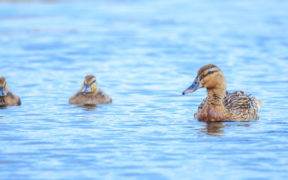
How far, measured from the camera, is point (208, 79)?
11.2m

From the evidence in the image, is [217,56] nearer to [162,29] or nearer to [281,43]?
[281,43]

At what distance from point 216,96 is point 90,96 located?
2900mm

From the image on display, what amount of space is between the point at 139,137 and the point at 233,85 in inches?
214

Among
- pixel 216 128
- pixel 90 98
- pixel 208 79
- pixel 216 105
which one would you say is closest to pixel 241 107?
pixel 216 105

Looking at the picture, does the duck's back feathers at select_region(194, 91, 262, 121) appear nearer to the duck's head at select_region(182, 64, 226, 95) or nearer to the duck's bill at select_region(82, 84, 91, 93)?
the duck's head at select_region(182, 64, 226, 95)

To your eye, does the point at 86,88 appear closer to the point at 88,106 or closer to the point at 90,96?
the point at 90,96

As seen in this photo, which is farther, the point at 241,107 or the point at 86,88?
the point at 86,88

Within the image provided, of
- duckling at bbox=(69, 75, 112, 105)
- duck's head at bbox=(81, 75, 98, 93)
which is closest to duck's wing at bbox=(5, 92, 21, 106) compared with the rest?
duckling at bbox=(69, 75, 112, 105)

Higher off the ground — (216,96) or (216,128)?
(216,96)

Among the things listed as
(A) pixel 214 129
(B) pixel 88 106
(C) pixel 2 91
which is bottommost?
(A) pixel 214 129

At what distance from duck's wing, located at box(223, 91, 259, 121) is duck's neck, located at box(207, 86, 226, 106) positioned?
0.20 metres

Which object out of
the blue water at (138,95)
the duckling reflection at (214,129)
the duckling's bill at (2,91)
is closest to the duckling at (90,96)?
the blue water at (138,95)

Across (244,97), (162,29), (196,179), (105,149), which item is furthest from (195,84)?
(162,29)

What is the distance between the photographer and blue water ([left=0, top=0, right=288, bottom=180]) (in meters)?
8.38
